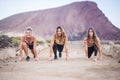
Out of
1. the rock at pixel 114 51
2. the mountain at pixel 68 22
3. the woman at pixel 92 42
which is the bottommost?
the rock at pixel 114 51

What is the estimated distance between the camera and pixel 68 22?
2096 inches

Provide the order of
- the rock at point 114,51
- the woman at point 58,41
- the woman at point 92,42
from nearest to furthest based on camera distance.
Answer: the woman at point 58,41, the woman at point 92,42, the rock at point 114,51

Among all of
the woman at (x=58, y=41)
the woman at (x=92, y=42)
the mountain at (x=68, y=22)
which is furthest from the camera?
the mountain at (x=68, y=22)

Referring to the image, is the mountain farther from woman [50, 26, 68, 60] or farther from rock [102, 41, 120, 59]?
woman [50, 26, 68, 60]

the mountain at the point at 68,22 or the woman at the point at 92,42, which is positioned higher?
the mountain at the point at 68,22

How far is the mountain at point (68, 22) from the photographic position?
1993 inches

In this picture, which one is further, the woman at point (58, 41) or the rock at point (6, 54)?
the rock at point (6, 54)

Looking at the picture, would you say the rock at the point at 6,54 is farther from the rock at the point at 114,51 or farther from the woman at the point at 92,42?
the rock at the point at 114,51

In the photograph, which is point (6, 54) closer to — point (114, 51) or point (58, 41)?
point (58, 41)

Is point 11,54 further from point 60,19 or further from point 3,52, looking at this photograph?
point 60,19

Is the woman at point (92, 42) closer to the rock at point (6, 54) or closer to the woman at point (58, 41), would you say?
the woman at point (58, 41)

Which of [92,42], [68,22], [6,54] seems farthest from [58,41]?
[68,22]

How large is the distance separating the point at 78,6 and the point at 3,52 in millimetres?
46308

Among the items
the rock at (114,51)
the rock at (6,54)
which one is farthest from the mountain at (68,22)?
the rock at (6,54)
